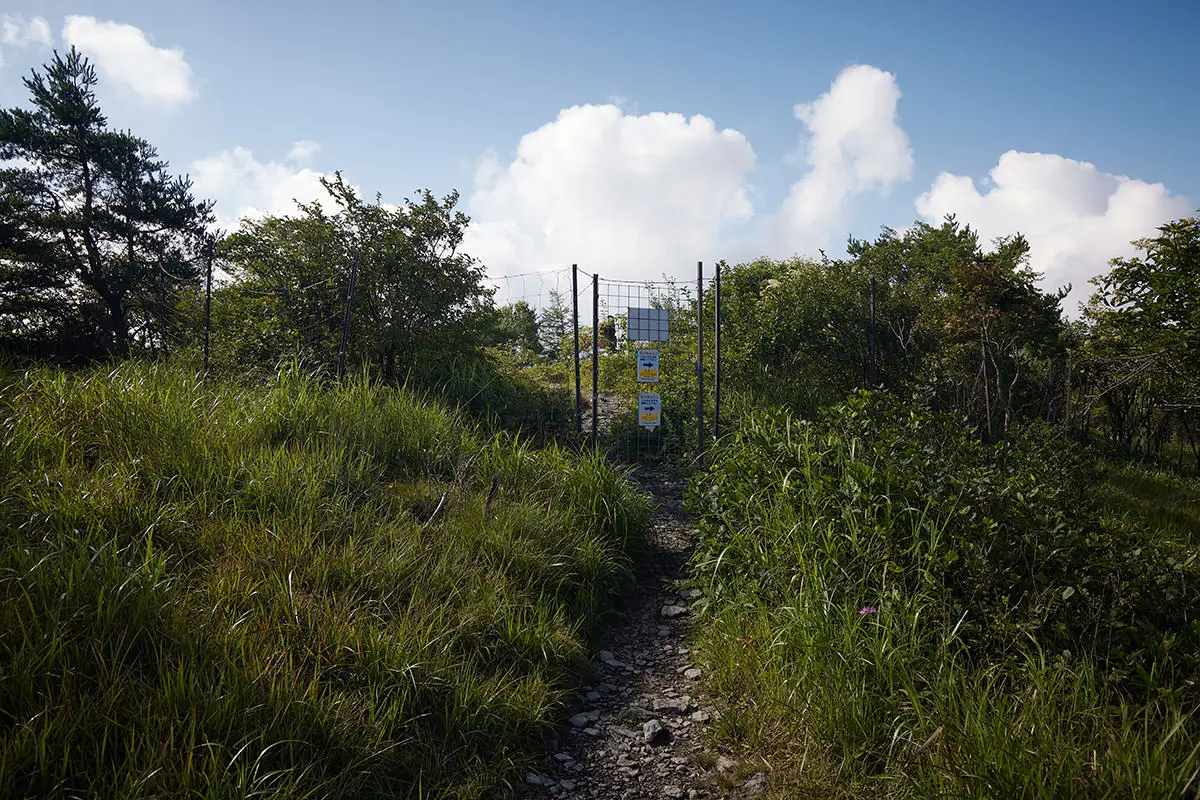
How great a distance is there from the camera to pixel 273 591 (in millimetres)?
3152

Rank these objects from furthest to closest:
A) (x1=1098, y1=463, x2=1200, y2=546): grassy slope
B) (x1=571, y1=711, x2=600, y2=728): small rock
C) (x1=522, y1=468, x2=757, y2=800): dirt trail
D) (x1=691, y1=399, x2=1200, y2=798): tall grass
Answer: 1. (x1=1098, y1=463, x2=1200, y2=546): grassy slope
2. (x1=571, y1=711, x2=600, y2=728): small rock
3. (x1=522, y1=468, x2=757, y2=800): dirt trail
4. (x1=691, y1=399, x2=1200, y2=798): tall grass

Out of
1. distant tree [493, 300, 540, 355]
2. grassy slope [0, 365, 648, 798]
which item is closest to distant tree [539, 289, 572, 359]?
distant tree [493, 300, 540, 355]

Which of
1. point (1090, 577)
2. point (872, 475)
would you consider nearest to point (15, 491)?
point (872, 475)

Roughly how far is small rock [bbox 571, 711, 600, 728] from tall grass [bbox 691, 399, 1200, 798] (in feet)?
2.21

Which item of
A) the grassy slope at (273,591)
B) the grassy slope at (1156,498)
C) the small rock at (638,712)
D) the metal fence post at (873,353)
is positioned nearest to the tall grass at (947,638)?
the small rock at (638,712)

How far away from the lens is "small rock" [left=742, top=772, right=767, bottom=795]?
2678 millimetres

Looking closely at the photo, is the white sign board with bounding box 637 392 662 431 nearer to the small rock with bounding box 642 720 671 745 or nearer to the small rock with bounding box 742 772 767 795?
the small rock with bounding box 642 720 671 745

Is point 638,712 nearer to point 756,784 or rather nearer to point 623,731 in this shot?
point 623,731

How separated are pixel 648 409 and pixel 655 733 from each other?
5.08 meters

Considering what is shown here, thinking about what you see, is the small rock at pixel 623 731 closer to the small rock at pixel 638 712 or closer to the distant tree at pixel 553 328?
the small rock at pixel 638 712

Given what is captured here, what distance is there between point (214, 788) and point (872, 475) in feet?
10.7

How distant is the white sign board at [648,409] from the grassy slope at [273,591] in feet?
8.38

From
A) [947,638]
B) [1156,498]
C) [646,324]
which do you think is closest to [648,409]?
[646,324]

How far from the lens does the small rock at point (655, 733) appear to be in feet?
10.4
